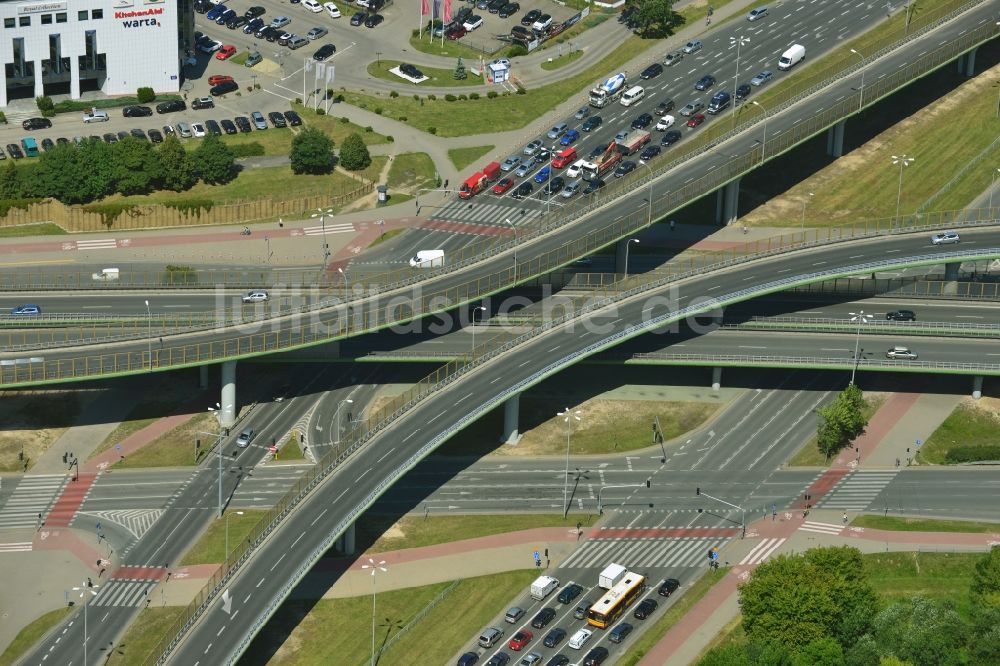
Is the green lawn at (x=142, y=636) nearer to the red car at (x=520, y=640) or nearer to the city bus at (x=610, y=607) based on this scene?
the red car at (x=520, y=640)

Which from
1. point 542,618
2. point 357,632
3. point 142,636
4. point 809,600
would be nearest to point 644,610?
point 542,618

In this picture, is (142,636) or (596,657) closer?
(596,657)

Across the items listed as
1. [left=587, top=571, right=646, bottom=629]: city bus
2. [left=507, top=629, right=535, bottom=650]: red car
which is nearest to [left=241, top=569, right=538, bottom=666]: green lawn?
[left=507, top=629, right=535, bottom=650]: red car

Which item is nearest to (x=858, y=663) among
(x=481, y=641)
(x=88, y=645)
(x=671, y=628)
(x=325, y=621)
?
(x=671, y=628)

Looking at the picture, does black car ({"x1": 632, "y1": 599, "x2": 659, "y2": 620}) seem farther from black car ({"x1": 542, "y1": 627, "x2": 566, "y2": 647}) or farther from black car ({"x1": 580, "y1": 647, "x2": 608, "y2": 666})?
black car ({"x1": 542, "y1": 627, "x2": 566, "y2": 647})

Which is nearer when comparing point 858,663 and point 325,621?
point 858,663

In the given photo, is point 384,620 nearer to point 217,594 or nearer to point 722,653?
point 217,594

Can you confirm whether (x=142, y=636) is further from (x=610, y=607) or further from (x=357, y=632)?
(x=610, y=607)
